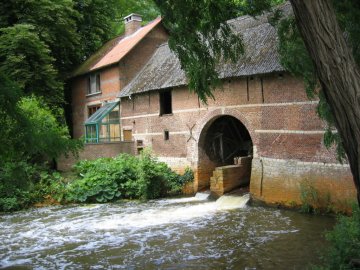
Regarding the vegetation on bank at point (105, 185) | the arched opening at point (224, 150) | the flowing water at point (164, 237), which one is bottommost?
the flowing water at point (164, 237)

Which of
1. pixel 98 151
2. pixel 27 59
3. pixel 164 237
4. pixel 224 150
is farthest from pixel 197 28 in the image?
pixel 27 59

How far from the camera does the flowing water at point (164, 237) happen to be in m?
7.78

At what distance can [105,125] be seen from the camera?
819 inches

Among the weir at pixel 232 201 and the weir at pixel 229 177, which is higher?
the weir at pixel 229 177

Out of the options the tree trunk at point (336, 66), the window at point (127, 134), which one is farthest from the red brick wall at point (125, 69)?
the tree trunk at point (336, 66)

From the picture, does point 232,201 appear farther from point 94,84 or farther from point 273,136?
point 94,84

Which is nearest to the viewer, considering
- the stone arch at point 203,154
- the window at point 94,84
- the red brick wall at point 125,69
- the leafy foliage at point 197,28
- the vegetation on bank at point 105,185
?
the leafy foliage at point 197,28

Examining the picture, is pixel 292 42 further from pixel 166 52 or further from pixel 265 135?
pixel 166 52

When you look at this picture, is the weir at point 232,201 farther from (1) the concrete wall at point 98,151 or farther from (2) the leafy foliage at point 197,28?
(1) the concrete wall at point 98,151

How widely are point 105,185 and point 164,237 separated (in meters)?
6.17

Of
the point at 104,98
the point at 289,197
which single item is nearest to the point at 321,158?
the point at 289,197

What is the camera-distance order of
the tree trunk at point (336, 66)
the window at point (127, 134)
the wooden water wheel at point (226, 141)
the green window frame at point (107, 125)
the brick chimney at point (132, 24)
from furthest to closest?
the brick chimney at point (132, 24)
the green window frame at point (107, 125)
the window at point (127, 134)
the wooden water wheel at point (226, 141)
the tree trunk at point (336, 66)

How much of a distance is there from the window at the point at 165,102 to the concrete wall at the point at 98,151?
2.51 m

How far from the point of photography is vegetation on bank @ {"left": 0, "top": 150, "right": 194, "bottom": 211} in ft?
48.4
